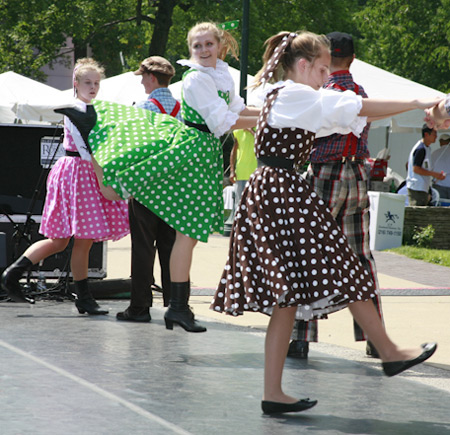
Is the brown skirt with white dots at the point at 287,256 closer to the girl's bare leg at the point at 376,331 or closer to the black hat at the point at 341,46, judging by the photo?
the girl's bare leg at the point at 376,331

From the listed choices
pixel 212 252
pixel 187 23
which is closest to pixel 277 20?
pixel 187 23

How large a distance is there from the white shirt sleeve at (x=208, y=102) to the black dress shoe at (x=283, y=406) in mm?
1917

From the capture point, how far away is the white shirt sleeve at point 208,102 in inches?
222

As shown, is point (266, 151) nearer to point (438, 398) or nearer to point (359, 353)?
point (438, 398)

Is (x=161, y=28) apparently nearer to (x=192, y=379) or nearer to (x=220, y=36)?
(x=220, y=36)

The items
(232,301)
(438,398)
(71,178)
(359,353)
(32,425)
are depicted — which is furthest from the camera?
(71,178)

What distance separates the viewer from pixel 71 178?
22.5 feet

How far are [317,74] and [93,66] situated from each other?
2.75 metres

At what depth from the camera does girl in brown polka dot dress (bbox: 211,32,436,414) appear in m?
4.24

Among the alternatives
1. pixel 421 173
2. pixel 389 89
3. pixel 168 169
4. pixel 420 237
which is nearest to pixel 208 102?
pixel 168 169

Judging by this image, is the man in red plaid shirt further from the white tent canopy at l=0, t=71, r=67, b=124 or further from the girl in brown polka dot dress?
the white tent canopy at l=0, t=71, r=67, b=124

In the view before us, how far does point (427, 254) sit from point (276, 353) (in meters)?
7.94

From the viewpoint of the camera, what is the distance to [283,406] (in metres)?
4.24

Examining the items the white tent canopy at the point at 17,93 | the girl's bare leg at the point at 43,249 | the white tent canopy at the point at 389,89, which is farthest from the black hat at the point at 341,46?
the white tent canopy at the point at 17,93
